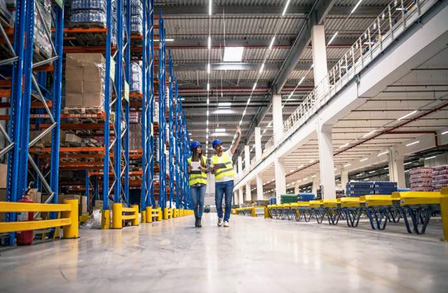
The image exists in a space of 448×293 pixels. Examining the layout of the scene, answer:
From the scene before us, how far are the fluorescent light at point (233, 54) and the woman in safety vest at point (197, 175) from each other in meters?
13.7

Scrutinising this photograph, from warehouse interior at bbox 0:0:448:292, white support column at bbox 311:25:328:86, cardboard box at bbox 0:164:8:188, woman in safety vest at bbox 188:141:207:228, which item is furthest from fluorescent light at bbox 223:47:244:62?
cardboard box at bbox 0:164:8:188

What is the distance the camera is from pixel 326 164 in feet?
54.3

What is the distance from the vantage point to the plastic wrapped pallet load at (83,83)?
712cm

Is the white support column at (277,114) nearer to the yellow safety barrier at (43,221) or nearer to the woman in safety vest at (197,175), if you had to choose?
the woman in safety vest at (197,175)

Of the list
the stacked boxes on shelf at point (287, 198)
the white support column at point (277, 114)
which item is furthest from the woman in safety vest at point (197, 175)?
the white support column at point (277, 114)

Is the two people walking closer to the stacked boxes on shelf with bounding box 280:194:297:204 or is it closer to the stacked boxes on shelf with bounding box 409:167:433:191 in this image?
the stacked boxes on shelf with bounding box 409:167:433:191

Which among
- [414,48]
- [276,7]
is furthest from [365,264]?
[276,7]

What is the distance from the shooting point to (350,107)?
13648mm

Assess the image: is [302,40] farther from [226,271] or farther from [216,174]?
[226,271]

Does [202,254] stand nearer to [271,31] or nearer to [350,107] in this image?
[350,107]

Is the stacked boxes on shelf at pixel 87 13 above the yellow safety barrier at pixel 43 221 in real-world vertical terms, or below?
above

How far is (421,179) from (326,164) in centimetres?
Result: 433

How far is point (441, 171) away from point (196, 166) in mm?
11480

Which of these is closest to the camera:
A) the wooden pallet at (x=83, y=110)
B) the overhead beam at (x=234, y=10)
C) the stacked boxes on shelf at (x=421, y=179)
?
the wooden pallet at (x=83, y=110)
